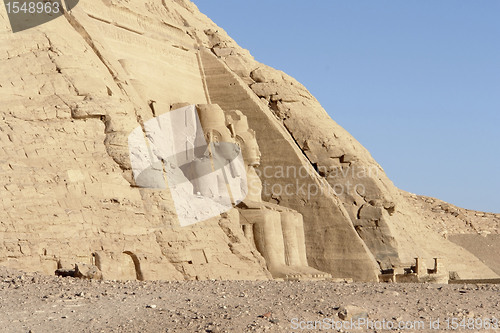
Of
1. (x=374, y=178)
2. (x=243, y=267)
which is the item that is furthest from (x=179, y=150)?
(x=374, y=178)

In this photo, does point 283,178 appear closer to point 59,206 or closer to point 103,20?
point 103,20

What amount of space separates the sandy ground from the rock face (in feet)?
4.12

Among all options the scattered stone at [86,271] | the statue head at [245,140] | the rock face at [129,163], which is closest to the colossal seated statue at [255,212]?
the statue head at [245,140]

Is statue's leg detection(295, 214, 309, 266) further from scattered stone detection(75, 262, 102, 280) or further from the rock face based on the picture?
scattered stone detection(75, 262, 102, 280)

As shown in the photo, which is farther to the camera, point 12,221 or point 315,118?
point 315,118

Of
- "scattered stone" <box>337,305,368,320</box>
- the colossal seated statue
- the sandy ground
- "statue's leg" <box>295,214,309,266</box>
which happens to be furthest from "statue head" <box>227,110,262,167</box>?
"scattered stone" <box>337,305,368,320</box>

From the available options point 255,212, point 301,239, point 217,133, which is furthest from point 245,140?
point 301,239

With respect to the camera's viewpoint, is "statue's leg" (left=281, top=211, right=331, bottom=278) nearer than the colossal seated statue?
No

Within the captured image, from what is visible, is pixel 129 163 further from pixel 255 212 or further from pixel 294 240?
pixel 294 240

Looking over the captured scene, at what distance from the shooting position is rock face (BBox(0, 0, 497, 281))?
31.7 ft

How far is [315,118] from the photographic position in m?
18.5

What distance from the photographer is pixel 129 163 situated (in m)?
10.7

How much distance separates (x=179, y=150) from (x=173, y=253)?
13.3ft

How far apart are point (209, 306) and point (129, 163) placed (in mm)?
3882
